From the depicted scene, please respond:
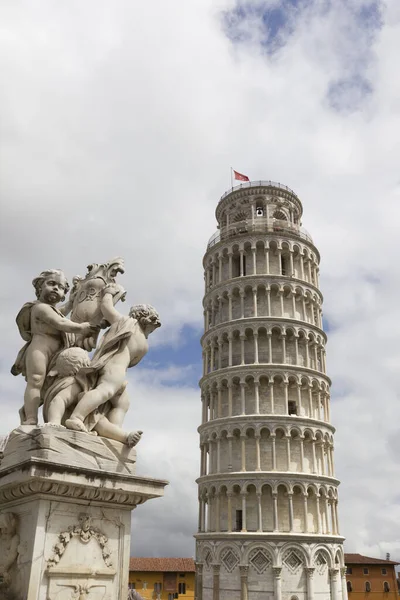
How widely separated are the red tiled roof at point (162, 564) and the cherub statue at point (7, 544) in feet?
247

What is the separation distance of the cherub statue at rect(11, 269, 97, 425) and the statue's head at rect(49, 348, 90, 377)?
0.19m

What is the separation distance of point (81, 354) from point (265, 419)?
41.2 m

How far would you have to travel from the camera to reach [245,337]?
49.3 metres

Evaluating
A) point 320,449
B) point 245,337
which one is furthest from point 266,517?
point 245,337

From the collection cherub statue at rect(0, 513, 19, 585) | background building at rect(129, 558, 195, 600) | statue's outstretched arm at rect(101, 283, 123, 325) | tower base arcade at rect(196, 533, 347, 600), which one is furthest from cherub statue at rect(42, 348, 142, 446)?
background building at rect(129, 558, 195, 600)

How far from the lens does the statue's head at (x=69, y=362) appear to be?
215 inches

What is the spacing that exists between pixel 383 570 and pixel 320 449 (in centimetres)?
4045

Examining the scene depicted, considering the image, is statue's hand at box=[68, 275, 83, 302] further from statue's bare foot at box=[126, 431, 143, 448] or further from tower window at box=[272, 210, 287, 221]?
tower window at box=[272, 210, 287, 221]

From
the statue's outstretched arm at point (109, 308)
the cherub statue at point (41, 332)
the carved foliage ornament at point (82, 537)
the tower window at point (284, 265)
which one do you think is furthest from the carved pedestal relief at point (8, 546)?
the tower window at point (284, 265)

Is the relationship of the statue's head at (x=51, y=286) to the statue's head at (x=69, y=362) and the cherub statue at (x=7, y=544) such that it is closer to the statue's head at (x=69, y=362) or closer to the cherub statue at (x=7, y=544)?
the statue's head at (x=69, y=362)

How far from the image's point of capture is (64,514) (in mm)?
4836

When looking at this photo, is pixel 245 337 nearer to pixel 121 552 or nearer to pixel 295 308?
pixel 295 308

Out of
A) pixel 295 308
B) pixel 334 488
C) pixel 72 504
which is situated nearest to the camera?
pixel 72 504

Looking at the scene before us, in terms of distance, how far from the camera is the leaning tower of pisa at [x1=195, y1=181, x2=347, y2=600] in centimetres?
4206
